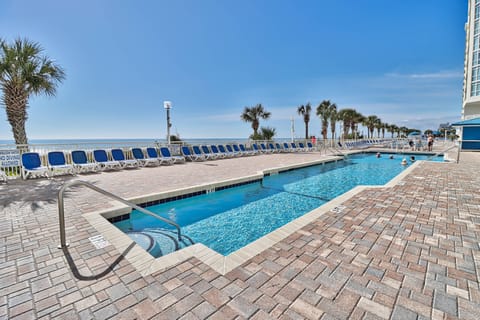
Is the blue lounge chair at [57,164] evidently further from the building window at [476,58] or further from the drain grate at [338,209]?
the building window at [476,58]

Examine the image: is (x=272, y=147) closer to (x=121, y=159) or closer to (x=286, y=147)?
(x=286, y=147)

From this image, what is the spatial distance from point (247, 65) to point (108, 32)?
33.1 ft

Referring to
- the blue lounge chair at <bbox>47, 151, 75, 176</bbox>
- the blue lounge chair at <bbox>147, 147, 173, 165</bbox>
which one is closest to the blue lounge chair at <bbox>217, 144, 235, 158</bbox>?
the blue lounge chair at <bbox>147, 147, 173, 165</bbox>

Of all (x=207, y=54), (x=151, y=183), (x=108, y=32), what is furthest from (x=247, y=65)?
(x=151, y=183)

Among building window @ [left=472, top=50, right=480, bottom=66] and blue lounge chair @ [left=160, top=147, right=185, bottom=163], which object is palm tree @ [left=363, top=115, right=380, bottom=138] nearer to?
building window @ [left=472, top=50, right=480, bottom=66]

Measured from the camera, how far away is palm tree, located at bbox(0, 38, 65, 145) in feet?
22.3

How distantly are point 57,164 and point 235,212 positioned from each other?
6401 millimetres

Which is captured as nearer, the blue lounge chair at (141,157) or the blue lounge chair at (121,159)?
the blue lounge chair at (121,159)

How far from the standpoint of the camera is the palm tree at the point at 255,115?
64.9 ft

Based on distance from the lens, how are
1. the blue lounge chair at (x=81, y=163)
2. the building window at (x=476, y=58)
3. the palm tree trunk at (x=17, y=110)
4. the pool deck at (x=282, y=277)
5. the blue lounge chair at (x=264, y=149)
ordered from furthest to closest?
the building window at (x=476, y=58) < the blue lounge chair at (x=264, y=149) < the blue lounge chair at (x=81, y=163) < the palm tree trunk at (x=17, y=110) < the pool deck at (x=282, y=277)

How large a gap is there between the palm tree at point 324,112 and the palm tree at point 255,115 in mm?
7898

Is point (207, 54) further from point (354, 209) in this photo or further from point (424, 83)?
point (424, 83)

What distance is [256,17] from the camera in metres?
12.4

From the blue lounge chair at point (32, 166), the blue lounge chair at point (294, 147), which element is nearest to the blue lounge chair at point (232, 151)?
the blue lounge chair at point (294, 147)
